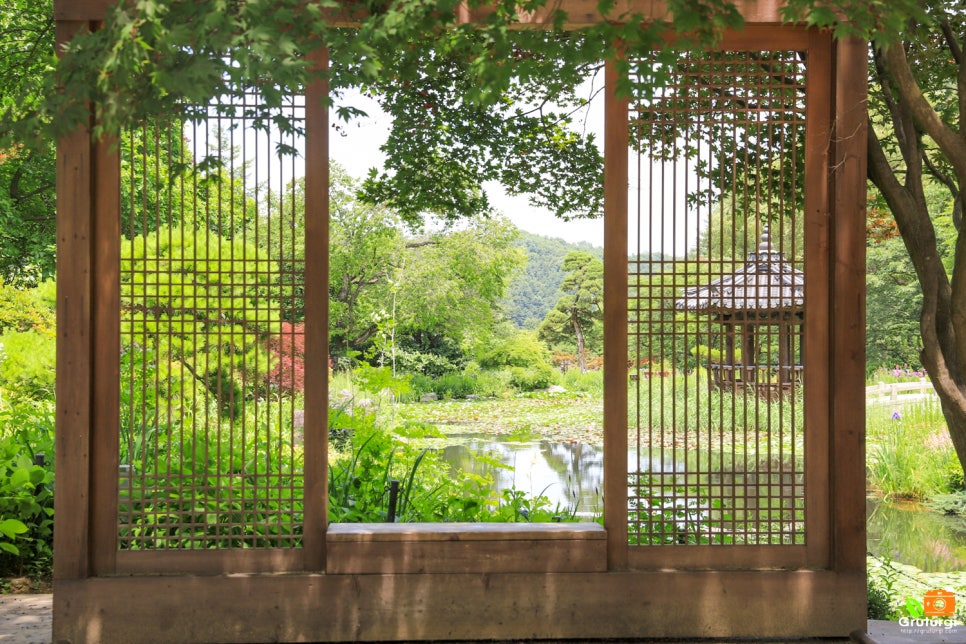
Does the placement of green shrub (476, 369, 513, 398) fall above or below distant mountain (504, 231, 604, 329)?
below

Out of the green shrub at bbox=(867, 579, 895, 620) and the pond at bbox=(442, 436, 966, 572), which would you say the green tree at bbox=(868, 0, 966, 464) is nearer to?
the green shrub at bbox=(867, 579, 895, 620)

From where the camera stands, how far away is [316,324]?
135 inches

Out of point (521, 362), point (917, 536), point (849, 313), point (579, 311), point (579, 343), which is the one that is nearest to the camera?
point (849, 313)

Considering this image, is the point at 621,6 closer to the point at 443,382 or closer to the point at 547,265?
the point at 443,382

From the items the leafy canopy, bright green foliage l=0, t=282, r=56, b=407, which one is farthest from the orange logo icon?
bright green foliage l=0, t=282, r=56, b=407

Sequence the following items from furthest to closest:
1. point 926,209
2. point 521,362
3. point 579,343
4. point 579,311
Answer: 1. point 579,311
2. point 579,343
3. point 521,362
4. point 926,209

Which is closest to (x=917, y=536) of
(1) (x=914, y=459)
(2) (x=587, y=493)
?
(1) (x=914, y=459)

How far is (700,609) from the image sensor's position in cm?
344

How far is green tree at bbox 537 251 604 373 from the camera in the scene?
19.9 meters

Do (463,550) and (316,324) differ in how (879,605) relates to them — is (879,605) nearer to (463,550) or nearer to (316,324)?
(463,550)

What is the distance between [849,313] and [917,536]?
3526mm

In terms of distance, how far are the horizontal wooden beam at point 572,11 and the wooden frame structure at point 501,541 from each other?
31mm

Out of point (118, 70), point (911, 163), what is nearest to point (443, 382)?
point (911, 163)

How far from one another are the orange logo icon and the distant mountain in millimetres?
18021
